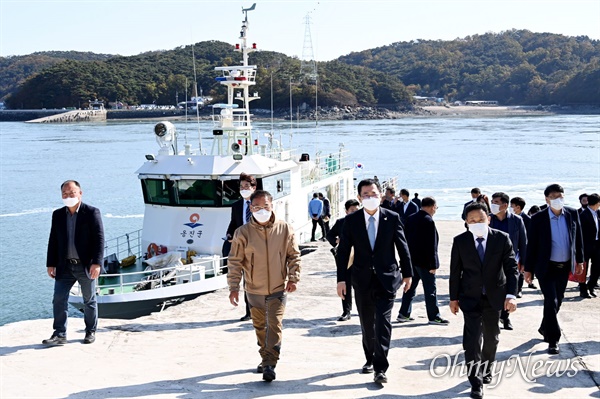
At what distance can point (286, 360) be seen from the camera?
7.59 meters

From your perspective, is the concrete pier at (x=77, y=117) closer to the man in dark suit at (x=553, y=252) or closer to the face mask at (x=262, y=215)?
→ the man in dark suit at (x=553, y=252)

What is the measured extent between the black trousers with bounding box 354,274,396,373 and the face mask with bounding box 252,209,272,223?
1.05 metres

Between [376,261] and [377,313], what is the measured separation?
484mm

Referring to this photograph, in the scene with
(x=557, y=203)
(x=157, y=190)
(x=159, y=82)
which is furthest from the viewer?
(x=159, y=82)

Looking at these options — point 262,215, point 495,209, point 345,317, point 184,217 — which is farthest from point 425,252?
point 184,217

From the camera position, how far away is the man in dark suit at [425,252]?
868 cm

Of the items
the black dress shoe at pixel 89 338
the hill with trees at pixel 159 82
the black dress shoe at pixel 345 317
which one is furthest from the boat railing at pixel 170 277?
the hill with trees at pixel 159 82

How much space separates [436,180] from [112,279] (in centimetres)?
3810

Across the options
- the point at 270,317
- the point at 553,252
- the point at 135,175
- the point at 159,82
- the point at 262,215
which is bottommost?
the point at 135,175

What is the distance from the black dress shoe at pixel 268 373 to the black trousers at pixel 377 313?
0.94m

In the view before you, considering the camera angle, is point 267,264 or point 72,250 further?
point 72,250

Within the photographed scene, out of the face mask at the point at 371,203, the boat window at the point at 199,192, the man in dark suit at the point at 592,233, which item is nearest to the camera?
the face mask at the point at 371,203

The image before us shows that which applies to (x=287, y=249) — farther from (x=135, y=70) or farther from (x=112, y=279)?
(x=135, y=70)

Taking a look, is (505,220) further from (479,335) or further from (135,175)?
(135,175)
